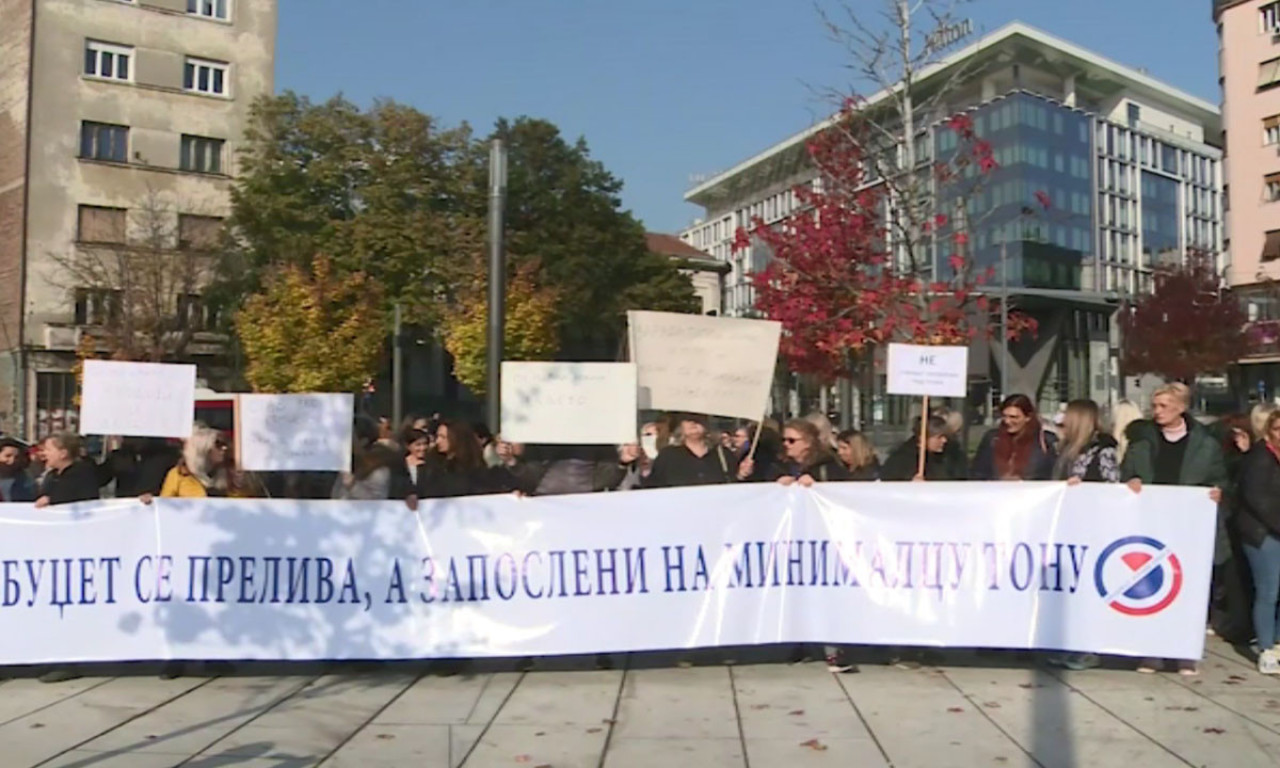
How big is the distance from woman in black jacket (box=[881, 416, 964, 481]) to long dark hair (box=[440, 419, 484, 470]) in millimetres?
2848

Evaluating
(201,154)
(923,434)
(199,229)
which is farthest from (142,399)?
(201,154)

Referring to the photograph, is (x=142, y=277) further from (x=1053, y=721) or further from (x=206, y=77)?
(x=1053, y=721)

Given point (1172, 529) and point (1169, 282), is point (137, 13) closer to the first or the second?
point (1169, 282)

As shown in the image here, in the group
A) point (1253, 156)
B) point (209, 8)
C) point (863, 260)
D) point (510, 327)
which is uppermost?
point (209, 8)

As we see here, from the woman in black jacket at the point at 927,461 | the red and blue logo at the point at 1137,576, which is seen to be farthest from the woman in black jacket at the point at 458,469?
the red and blue logo at the point at 1137,576

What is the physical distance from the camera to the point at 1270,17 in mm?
52812

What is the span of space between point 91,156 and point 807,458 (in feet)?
145

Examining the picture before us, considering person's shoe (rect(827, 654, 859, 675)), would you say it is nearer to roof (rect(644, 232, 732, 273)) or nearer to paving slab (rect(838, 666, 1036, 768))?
paving slab (rect(838, 666, 1036, 768))

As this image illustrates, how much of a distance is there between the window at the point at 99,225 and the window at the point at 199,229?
2.22 meters

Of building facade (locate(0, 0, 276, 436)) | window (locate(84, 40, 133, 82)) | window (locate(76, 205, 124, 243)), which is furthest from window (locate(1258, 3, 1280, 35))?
window (locate(76, 205, 124, 243))

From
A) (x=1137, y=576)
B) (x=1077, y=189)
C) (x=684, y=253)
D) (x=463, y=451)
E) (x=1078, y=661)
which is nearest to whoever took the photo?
(x=1137, y=576)

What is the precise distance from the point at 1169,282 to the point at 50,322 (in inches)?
1726

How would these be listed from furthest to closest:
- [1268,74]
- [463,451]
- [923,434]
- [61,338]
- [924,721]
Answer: [1268,74], [61,338], [923,434], [463,451], [924,721]

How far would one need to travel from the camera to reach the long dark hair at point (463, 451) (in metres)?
7.86
